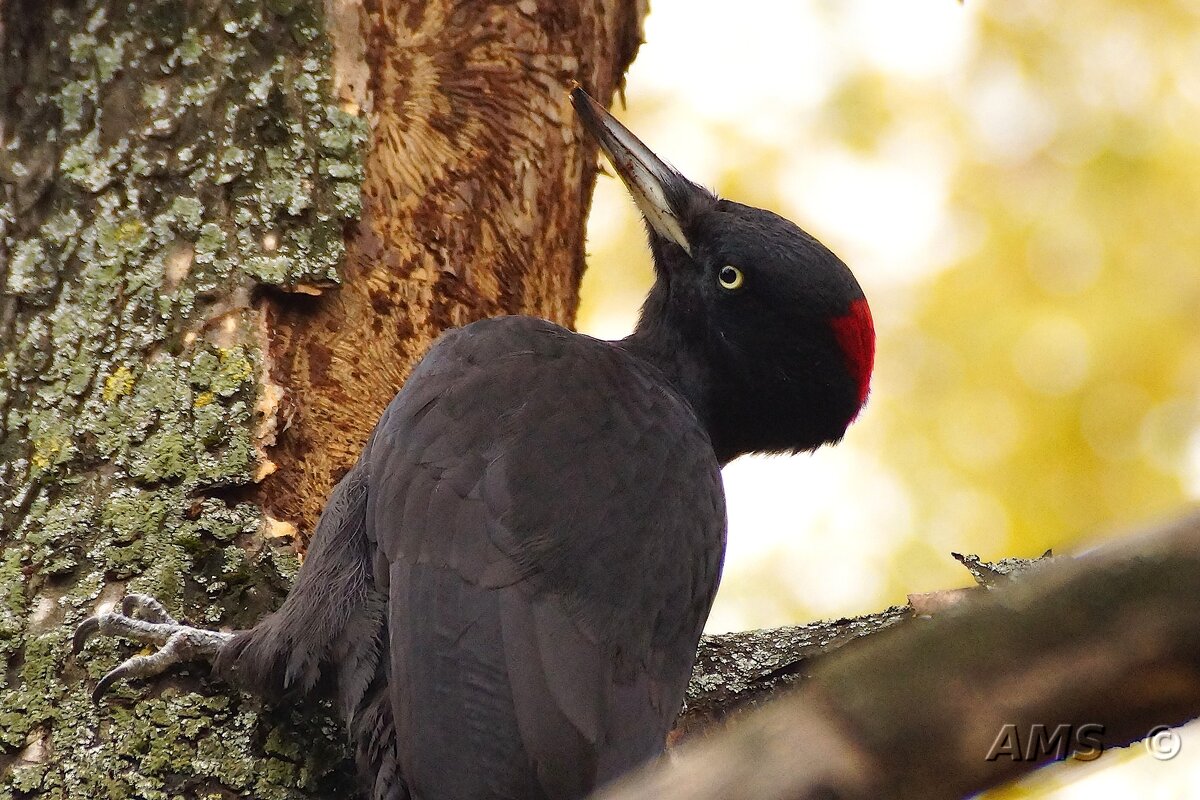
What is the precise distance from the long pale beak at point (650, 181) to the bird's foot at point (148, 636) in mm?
2108

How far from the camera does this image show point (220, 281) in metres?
3.73

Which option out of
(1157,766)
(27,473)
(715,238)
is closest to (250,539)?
(27,473)

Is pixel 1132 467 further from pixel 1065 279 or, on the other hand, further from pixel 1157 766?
pixel 1157 766

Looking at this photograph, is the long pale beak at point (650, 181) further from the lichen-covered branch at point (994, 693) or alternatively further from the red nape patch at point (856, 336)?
the lichen-covered branch at point (994, 693)

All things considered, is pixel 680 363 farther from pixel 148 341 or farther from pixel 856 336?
pixel 148 341

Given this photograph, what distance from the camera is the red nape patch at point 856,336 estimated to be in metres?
4.04

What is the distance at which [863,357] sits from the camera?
13.5ft

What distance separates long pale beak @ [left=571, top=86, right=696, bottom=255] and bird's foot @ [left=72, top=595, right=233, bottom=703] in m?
2.11

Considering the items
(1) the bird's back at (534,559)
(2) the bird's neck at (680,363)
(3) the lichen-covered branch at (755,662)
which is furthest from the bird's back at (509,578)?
(2) the bird's neck at (680,363)

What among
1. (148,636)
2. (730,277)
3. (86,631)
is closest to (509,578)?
(148,636)

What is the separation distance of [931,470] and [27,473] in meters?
5.02

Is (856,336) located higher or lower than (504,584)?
higher

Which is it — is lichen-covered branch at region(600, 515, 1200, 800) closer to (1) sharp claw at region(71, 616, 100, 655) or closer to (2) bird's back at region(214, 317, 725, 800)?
(2) bird's back at region(214, 317, 725, 800)

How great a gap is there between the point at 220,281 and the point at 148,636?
44.9 inches
